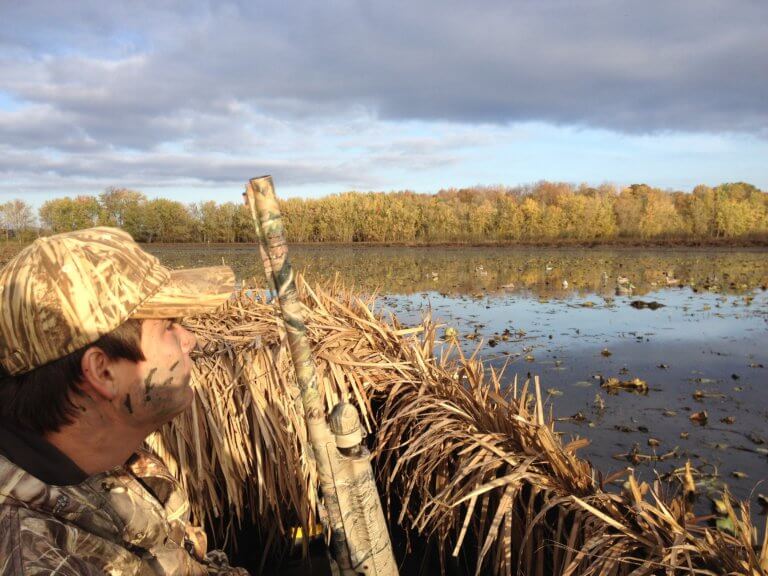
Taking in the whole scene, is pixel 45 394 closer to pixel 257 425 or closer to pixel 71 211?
pixel 257 425

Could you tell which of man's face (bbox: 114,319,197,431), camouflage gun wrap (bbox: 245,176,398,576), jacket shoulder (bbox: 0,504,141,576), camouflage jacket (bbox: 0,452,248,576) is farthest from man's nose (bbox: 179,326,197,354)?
jacket shoulder (bbox: 0,504,141,576)

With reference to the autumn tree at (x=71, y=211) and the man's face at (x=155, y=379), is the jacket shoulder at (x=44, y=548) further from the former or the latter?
the autumn tree at (x=71, y=211)

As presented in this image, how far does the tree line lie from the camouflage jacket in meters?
49.3

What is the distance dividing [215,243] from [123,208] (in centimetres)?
1816

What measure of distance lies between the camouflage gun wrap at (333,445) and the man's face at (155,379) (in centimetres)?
33

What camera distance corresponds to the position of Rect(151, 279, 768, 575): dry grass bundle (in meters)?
2.20

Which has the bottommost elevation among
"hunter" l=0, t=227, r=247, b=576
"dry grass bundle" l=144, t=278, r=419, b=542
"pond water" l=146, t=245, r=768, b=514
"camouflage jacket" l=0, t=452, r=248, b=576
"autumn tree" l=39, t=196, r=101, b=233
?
"pond water" l=146, t=245, r=768, b=514

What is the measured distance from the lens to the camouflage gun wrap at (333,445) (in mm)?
1557

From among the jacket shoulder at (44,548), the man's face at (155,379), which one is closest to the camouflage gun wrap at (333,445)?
the man's face at (155,379)

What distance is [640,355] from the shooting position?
9.10 meters

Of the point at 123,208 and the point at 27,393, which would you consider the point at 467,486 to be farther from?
the point at 123,208

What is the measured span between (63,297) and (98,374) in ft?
0.73

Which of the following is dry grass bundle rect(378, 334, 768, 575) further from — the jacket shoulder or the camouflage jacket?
the jacket shoulder

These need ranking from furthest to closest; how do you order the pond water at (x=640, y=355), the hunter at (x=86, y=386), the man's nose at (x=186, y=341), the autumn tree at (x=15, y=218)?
1. the autumn tree at (x=15, y=218)
2. the pond water at (x=640, y=355)
3. the man's nose at (x=186, y=341)
4. the hunter at (x=86, y=386)
